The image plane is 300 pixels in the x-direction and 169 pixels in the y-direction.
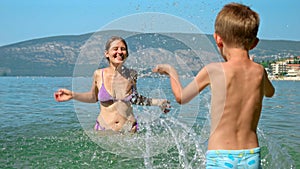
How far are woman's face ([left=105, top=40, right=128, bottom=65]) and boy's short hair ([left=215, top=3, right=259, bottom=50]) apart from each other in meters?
3.20

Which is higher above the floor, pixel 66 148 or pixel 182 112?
pixel 182 112

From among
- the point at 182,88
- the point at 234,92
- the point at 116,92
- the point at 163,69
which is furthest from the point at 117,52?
the point at 234,92

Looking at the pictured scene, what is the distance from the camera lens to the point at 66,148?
6.56 meters

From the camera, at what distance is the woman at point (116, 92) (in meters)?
6.04

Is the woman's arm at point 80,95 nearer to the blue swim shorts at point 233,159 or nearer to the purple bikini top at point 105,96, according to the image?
the purple bikini top at point 105,96

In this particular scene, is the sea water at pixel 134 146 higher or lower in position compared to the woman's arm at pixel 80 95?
lower

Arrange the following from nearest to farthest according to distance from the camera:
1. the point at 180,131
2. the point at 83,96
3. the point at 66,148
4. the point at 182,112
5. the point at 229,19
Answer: the point at 229,19
the point at 182,112
the point at 83,96
the point at 66,148
the point at 180,131

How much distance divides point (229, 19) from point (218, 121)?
28.2 inches

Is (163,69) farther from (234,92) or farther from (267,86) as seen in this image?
(267,86)

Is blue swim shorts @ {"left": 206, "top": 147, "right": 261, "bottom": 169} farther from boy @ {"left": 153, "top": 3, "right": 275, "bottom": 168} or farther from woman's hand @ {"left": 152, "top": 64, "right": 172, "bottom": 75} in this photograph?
woman's hand @ {"left": 152, "top": 64, "right": 172, "bottom": 75}

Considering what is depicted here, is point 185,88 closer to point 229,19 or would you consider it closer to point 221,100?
point 221,100

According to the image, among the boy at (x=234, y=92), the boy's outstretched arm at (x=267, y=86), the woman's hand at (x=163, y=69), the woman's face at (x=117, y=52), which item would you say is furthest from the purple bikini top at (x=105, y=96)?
the boy at (x=234, y=92)

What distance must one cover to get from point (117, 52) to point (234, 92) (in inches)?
133

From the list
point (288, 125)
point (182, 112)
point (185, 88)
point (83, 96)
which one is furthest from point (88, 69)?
point (288, 125)
